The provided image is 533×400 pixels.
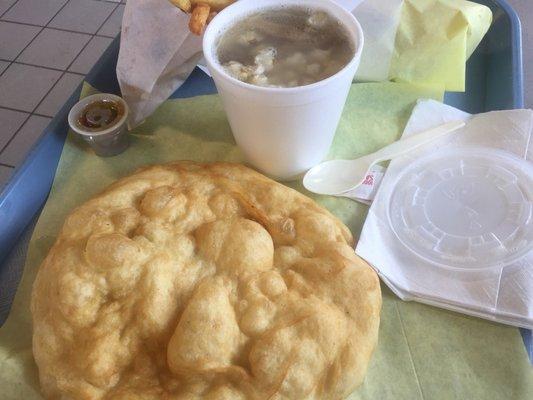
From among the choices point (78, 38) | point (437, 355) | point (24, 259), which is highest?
point (437, 355)

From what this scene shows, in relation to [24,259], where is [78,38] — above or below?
below

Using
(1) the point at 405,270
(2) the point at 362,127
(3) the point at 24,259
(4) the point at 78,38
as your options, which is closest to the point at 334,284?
(1) the point at 405,270

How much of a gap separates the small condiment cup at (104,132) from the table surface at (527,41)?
1.27 m

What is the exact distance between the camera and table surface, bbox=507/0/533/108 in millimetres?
1685

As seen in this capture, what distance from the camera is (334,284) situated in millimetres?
→ 803

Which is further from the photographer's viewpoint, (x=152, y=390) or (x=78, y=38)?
(x=78, y=38)

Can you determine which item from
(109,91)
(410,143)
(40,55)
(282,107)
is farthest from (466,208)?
(40,55)

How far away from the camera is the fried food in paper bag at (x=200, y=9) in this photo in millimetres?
1025

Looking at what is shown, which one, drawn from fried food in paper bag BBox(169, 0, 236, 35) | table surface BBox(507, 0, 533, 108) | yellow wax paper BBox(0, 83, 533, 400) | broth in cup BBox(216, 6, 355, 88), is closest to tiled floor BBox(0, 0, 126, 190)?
yellow wax paper BBox(0, 83, 533, 400)

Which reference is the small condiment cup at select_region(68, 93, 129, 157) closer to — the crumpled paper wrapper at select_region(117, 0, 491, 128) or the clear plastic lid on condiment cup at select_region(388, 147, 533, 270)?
the crumpled paper wrapper at select_region(117, 0, 491, 128)

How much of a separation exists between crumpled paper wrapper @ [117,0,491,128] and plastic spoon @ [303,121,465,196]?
19cm

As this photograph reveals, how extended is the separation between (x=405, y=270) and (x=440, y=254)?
70 millimetres

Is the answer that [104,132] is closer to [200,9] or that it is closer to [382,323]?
[200,9]

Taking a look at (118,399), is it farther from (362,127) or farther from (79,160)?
(362,127)
